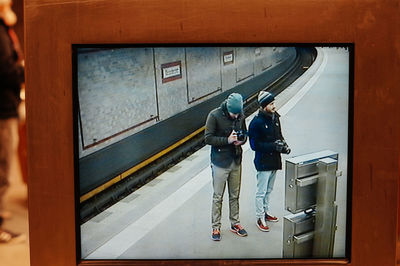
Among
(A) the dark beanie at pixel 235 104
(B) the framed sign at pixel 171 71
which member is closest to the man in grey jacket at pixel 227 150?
(A) the dark beanie at pixel 235 104

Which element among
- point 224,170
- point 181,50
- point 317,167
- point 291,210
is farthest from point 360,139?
point 181,50

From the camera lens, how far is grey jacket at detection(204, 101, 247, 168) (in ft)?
8.25

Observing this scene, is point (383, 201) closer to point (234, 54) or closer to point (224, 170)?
point (224, 170)

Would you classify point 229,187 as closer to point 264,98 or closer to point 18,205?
point 264,98

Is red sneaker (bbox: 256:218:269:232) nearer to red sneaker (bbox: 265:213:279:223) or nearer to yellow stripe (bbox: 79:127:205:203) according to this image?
red sneaker (bbox: 265:213:279:223)

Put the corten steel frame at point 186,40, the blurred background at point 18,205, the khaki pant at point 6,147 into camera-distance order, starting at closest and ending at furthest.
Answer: the corten steel frame at point 186,40 → the blurred background at point 18,205 → the khaki pant at point 6,147

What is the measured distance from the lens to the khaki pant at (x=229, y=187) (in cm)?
254

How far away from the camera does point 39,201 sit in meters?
2.55

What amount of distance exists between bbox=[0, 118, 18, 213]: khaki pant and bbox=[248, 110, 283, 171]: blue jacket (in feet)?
5.63

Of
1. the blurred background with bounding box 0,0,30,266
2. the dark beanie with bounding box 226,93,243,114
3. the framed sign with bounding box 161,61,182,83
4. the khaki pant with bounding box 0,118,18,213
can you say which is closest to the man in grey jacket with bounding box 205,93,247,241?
the dark beanie with bounding box 226,93,243,114

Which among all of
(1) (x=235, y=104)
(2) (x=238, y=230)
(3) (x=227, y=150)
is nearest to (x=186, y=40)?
(1) (x=235, y=104)

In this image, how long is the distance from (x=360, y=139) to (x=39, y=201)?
157 centimetres

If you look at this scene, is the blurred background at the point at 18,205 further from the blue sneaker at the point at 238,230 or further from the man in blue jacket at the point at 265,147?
the man in blue jacket at the point at 265,147

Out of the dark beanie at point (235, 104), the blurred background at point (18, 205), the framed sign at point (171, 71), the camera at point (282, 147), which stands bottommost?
the blurred background at point (18, 205)
